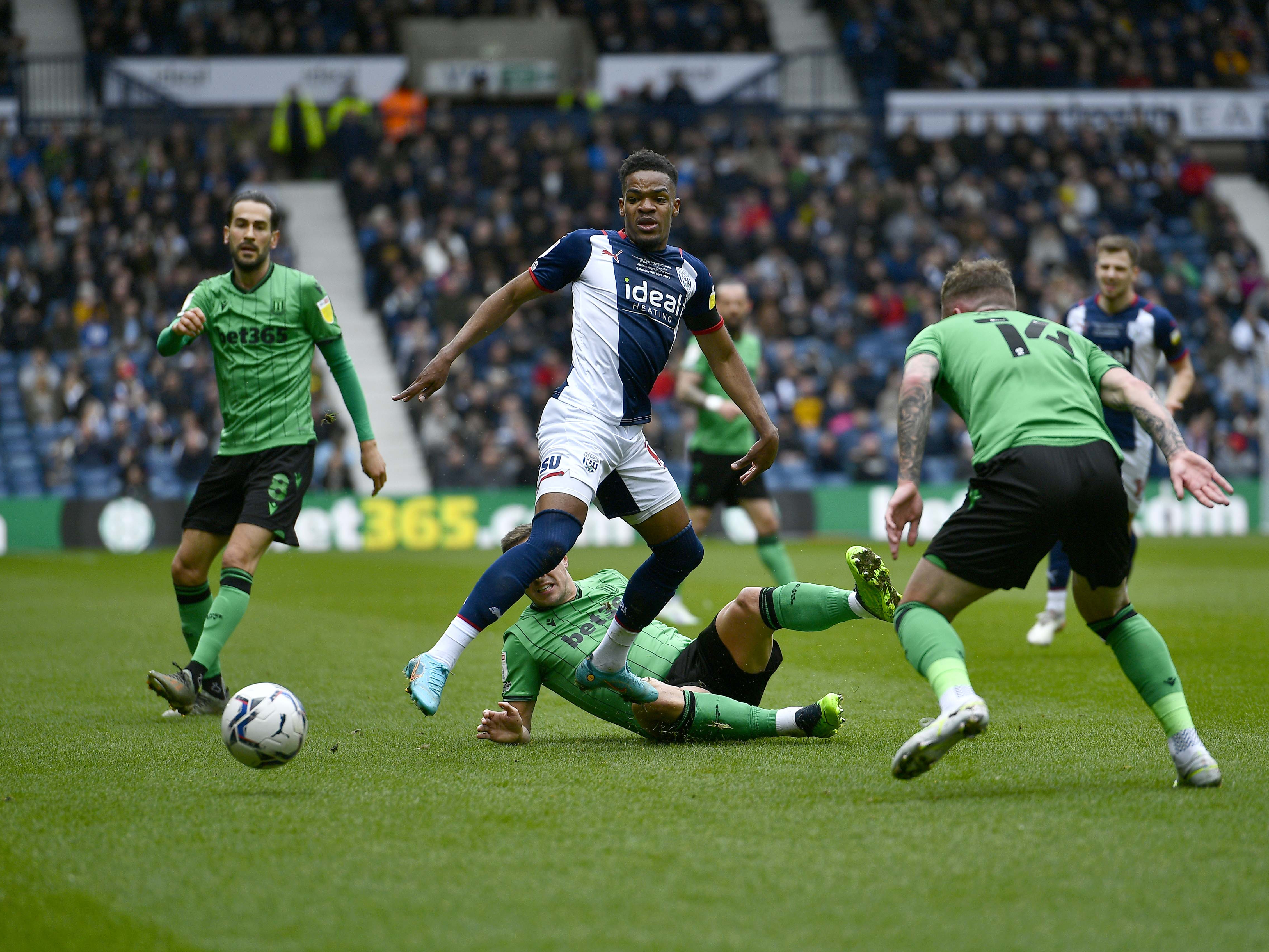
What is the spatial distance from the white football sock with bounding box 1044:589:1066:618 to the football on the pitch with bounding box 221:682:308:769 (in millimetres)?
5734

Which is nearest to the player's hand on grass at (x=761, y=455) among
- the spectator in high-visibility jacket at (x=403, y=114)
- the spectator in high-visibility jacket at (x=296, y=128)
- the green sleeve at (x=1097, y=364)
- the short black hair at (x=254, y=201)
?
the green sleeve at (x=1097, y=364)

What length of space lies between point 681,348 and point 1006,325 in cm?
1876

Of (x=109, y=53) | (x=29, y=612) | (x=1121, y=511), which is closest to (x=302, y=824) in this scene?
(x=1121, y=511)

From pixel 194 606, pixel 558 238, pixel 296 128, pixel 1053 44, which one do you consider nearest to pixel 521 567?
pixel 194 606

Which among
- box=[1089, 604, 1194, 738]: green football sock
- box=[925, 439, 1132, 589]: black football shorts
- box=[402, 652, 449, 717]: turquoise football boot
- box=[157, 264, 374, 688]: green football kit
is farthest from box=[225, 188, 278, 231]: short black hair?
box=[1089, 604, 1194, 738]: green football sock

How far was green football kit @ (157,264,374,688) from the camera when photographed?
6586mm

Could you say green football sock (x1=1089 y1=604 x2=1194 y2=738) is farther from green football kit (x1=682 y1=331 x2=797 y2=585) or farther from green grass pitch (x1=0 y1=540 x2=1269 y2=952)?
green football kit (x1=682 y1=331 x2=797 y2=585)

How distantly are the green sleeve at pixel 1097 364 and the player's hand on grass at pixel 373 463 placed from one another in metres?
3.16

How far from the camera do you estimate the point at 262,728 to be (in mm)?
4680

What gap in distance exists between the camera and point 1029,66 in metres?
29.4

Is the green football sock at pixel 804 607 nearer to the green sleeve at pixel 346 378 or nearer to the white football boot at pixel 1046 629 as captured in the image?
the green sleeve at pixel 346 378

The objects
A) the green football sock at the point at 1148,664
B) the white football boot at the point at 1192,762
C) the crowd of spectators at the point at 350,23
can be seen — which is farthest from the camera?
the crowd of spectators at the point at 350,23

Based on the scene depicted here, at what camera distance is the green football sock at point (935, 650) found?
4.20 metres

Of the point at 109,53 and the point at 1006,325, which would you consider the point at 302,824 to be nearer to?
the point at 1006,325
